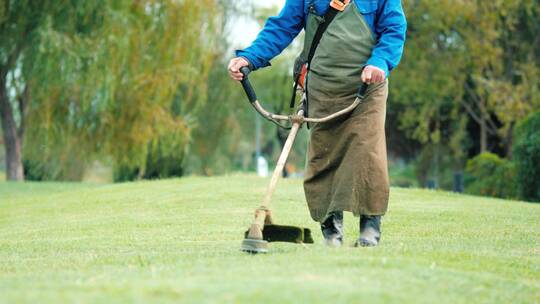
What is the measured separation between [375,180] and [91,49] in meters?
18.8

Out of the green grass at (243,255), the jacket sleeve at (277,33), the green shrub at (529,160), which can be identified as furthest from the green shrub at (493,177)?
the jacket sleeve at (277,33)

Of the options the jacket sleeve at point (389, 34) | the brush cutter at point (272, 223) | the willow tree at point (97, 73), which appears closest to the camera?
the brush cutter at point (272, 223)

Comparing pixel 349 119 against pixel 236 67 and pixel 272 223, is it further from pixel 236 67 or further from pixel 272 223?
pixel 272 223

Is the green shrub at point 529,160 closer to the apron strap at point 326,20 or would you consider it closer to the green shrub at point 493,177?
the green shrub at point 493,177

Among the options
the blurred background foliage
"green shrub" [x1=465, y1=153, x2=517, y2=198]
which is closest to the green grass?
the blurred background foliage

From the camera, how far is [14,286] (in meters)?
5.14

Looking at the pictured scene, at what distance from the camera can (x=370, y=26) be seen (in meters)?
7.43

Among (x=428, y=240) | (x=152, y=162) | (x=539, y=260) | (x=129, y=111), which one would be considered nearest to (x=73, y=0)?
(x=129, y=111)

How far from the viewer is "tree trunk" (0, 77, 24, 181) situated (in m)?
27.3

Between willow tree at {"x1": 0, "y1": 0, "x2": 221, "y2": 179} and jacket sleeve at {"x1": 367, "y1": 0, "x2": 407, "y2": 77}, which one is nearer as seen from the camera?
jacket sleeve at {"x1": 367, "y1": 0, "x2": 407, "y2": 77}

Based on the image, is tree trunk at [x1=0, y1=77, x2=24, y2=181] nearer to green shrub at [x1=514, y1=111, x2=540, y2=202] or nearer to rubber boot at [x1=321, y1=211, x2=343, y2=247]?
green shrub at [x1=514, y1=111, x2=540, y2=202]

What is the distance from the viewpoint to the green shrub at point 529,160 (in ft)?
63.9

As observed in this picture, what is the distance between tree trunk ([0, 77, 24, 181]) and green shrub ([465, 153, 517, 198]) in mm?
12704

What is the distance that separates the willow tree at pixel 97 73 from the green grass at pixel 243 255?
1020cm
